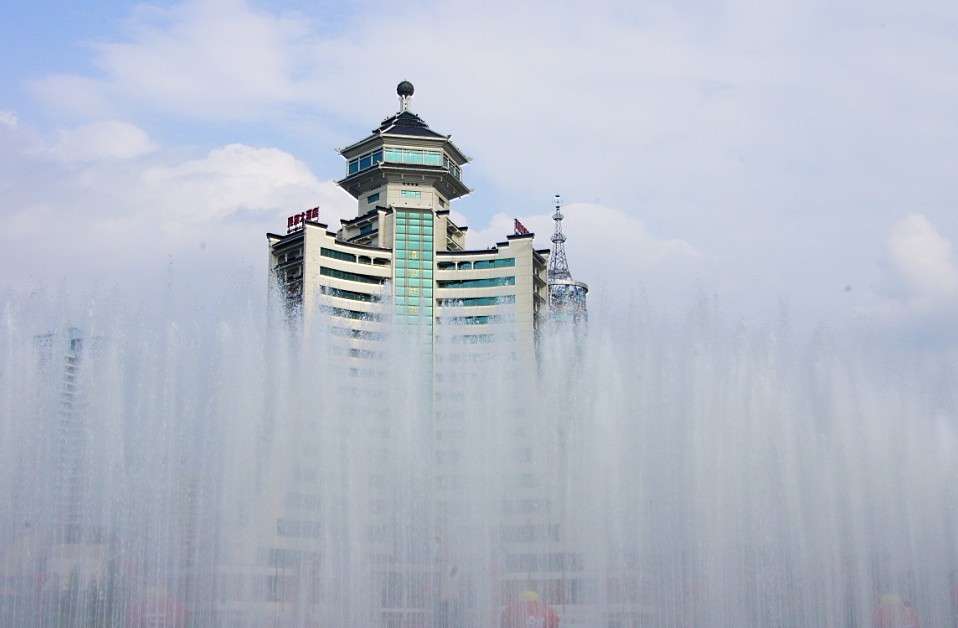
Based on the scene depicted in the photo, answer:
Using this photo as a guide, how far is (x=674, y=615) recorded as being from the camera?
29.2m

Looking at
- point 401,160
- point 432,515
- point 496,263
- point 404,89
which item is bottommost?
point 432,515

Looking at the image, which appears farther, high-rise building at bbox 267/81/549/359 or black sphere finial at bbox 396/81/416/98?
black sphere finial at bbox 396/81/416/98

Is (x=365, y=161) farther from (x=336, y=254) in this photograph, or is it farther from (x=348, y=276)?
(x=348, y=276)

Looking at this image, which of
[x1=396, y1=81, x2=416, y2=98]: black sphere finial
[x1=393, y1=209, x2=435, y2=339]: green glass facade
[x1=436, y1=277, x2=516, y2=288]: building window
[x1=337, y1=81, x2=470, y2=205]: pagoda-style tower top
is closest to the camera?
[x1=436, y1=277, x2=516, y2=288]: building window

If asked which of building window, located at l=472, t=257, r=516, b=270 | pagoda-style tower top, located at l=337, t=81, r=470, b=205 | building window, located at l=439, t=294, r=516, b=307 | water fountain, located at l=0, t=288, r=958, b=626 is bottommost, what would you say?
water fountain, located at l=0, t=288, r=958, b=626

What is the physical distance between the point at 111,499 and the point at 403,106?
55424mm

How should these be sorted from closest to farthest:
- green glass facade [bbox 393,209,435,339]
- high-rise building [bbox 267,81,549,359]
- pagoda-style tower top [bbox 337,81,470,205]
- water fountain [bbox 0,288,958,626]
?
water fountain [bbox 0,288,958,626] < high-rise building [bbox 267,81,549,359] < green glass facade [bbox 393,209,435,339] < pagoda-style tower top [bbox 337,81,470,205]

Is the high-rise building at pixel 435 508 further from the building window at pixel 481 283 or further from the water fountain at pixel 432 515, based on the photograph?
the building window at pixel 481 283

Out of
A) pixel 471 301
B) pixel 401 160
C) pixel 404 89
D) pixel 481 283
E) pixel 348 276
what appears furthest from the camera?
pixel 404 89

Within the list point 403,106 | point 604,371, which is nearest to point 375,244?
point 403,106

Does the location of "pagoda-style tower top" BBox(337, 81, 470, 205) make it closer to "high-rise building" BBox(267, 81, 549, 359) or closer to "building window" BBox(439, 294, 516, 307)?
"high-rise building" BBox(267, 81, 549, 359)

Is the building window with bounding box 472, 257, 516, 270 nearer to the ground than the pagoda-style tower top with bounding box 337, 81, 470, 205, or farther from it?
nearer to the ground

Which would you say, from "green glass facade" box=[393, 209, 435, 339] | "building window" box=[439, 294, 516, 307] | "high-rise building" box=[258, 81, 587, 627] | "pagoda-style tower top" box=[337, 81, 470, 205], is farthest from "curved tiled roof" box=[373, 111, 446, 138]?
"high-rise building" box=[258, 81, 587, 627]

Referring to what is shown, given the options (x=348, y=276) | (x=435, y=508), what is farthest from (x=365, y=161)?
(x=435, y=508)
